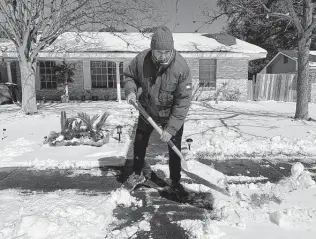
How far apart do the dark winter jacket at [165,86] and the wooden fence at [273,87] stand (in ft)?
48.5

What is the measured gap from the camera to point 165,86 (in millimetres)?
2898

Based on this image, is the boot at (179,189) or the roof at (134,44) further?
the roof at (134,44)

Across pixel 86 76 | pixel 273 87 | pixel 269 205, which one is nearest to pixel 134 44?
pixel 86 76

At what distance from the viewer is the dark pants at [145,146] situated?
3266mm

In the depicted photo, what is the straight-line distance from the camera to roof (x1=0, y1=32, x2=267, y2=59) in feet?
45.6

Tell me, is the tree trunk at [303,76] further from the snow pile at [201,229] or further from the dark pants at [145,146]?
the snow pile at [201,229]

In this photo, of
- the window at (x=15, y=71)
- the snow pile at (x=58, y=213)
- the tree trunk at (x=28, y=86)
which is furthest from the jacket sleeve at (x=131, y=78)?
the window at (x=15, y=71)

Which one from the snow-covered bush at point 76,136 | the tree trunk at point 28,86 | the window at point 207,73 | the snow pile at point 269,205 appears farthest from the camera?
the window at point 207,73

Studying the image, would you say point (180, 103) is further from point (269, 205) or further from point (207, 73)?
point (207, 73)

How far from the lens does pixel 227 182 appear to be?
3.70 metres

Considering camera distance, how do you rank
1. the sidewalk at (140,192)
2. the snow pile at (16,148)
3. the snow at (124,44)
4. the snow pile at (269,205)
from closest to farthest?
1. the snow pile at (269,205)
2. the sidewalk at (140,192)
3. the snow pile at (16,148)
4. the snow at (124,44)

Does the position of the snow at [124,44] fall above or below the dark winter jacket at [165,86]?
above

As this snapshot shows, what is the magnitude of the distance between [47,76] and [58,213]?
14.1 meters

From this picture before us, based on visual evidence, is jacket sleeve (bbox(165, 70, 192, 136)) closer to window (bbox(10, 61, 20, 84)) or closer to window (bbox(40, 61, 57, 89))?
window (bbox(40, 61, 57, 89))
